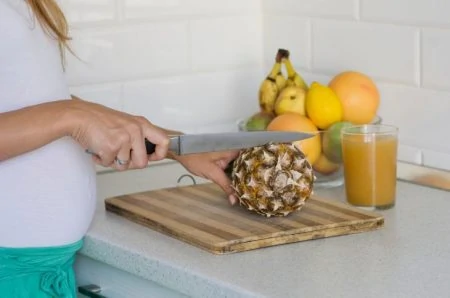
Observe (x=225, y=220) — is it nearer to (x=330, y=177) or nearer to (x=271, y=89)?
(x=330, y=177)

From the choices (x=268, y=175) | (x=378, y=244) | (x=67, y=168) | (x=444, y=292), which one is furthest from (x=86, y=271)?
(x=444, y=292)

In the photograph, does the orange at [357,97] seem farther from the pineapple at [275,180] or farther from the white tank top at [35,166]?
the white tank top at [35,166]

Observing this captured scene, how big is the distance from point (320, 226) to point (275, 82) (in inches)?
17.2

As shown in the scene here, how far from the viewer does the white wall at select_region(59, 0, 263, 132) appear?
1803 mm

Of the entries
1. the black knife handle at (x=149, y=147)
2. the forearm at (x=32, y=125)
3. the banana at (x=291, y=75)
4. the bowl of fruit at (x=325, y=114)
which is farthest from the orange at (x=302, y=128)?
the forearm at (x=32, y=125)

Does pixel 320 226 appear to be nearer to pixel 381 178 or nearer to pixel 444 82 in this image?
pixel 381 178

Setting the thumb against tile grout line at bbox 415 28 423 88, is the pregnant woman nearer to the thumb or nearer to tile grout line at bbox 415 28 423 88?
the thumb

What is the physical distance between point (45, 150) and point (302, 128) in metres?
0.44

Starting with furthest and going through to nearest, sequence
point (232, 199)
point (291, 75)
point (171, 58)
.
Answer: point (171, 58)
point (291, 75)
point (232, 199)

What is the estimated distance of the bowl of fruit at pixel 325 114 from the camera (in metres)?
1.59

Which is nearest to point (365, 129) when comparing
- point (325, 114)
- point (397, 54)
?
point (325, 114)

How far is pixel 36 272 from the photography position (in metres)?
1.38

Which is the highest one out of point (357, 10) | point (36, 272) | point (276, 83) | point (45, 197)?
point (357, 10)

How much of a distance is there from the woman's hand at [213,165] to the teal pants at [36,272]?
0.22 metres
